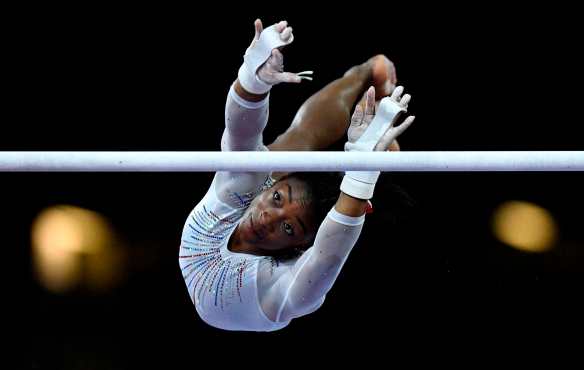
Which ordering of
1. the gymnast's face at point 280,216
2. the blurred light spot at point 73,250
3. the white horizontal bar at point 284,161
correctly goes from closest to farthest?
the white horizontal bar at point 284,161 < the gymnast's face at point 280,216 < the blurred light spot at point 73,250

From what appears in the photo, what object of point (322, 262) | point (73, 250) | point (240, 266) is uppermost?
point (322, 262)

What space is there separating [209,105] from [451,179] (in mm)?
1244

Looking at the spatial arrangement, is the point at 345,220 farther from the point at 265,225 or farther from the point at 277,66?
the point at 277,66

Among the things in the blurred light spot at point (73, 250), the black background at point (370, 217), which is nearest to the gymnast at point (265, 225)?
the black background at point (370, 217)

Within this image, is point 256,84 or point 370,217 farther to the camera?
point 370,217

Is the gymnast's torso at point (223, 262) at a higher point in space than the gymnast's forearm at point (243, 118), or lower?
lower

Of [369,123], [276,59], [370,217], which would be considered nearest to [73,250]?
[370,217]

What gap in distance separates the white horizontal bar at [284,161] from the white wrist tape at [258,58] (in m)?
0.40

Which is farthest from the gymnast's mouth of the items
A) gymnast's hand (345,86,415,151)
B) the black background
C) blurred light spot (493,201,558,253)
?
blurred light spot (493,201,558,253)

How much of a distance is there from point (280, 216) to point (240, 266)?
0.24 m

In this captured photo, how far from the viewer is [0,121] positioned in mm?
3670

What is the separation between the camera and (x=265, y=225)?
2344 millimetres

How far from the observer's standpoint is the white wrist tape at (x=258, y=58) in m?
2.09

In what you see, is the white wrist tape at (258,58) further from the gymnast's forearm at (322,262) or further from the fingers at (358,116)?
the gymnast's forearm at (322,262)
